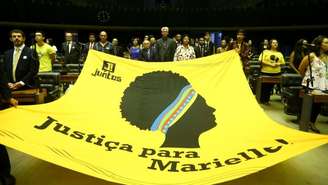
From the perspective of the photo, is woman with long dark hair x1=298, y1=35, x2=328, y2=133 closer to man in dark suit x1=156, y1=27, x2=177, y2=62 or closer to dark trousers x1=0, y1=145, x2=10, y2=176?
man in dark suit x1=156, y1=27, x2=177, y2=62

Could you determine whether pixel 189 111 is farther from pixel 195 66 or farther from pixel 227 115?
pixel 195 66

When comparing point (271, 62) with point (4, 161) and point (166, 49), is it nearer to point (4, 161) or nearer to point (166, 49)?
point (166, 49)

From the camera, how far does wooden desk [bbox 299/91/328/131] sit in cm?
538

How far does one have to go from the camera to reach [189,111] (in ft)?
15.0

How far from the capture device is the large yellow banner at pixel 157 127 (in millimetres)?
3238

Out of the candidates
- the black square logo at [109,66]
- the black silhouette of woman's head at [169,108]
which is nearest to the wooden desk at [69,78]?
the black square logo at [109,66]

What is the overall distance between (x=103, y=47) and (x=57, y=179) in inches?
201

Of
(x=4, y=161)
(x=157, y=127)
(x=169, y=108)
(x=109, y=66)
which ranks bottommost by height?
(x=4, y=161)

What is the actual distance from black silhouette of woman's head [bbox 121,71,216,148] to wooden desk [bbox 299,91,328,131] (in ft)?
5.65

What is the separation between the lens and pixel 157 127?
4230mm

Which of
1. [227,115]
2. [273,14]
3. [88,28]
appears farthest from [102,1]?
[227,115]

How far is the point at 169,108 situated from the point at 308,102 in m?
2.21

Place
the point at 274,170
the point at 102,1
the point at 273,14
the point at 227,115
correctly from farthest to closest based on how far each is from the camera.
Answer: the point at 102,1
the point at 273,14
the point at 227,115
the point at 274,170

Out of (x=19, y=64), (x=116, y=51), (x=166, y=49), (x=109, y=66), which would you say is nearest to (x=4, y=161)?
(x=19, y=64)
